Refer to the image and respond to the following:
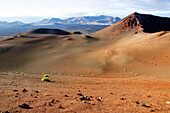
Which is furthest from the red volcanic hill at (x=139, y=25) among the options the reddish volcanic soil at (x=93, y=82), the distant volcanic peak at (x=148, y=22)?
the reddish volcanic soil at (x=93, y=82)

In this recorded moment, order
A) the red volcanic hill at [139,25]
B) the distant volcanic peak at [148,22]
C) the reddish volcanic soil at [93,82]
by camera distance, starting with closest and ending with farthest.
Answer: the reddish volcanic soil at [93,82], the red volcanic hill at [139,25], the distant volcanic peak at [148,22]

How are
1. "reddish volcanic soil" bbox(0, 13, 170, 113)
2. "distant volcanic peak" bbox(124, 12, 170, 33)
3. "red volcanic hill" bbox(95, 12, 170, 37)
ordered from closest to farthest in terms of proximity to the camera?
1. "reddish volcanic soil" bbox(0, 13, 170, 113)
2. "red volcanic hill" bbox(95, 12, 170, 37)
3. "distant volcanic peak" bbox(124, 12, 170, 33)

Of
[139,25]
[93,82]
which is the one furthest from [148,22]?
[93,82]

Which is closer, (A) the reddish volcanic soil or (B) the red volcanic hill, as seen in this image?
(A) the reddish volcanic soil

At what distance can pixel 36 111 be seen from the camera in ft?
14.6

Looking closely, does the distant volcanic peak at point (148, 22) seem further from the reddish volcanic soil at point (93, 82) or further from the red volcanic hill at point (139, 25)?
the reddish volcanic soil at point (93, 82)

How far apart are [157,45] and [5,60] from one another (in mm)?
31531

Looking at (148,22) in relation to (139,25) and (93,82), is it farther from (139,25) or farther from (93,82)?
(93,82)

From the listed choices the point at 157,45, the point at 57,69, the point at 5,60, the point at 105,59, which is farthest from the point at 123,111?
the point at 5,60

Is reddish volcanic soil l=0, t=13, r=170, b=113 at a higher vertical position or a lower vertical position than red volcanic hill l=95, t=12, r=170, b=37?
lower

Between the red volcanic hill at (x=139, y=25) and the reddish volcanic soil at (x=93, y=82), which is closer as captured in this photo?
the reddish volcanic soil at (x=93, y=82)

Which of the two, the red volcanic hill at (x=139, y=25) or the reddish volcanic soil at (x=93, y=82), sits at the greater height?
the red volcanic hill at (x=139, y=25)

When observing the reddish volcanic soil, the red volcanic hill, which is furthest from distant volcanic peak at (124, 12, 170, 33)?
the reddish volcanic soil

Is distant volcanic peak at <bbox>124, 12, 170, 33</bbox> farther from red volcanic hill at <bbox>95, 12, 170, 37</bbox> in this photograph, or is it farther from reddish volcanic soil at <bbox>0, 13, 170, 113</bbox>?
reddish volcanic soil at <bbox>0, 13, 170, 113</bbox>
